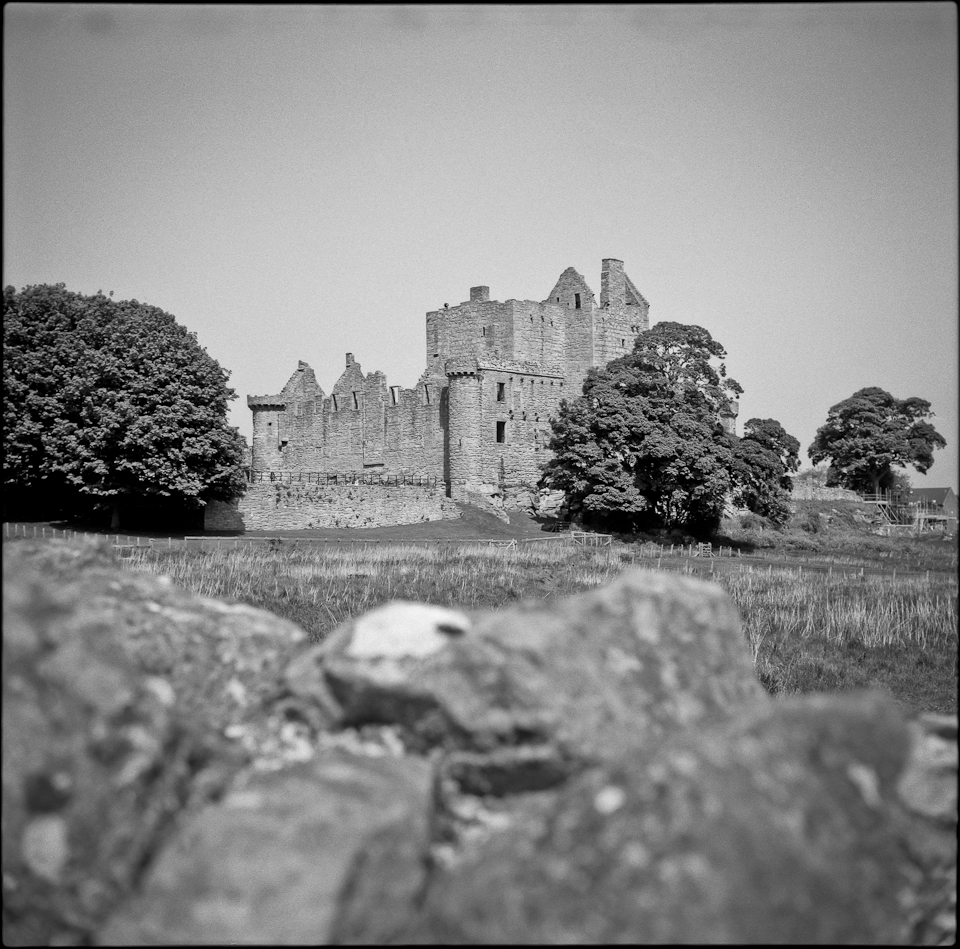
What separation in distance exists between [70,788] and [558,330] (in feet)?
219

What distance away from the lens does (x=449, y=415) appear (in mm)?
61312

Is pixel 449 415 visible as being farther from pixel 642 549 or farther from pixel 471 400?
pixel 642 549

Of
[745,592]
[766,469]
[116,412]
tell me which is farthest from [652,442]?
[745,592]

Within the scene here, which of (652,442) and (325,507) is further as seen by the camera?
(325,507)

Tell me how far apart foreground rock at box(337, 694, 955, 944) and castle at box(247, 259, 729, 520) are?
181 feet

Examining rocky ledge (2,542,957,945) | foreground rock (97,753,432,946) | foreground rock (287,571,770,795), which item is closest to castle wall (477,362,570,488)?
foreground rock (287,571,770,795)

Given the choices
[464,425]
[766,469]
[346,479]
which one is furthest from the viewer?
[464,425]

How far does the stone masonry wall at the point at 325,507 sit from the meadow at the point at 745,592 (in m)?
16.7

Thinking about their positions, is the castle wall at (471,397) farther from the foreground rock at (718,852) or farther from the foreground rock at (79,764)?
the foreground rock at (718,852)

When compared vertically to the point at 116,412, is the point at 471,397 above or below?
above

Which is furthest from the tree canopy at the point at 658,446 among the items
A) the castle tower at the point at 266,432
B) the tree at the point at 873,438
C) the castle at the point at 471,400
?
the tree at the point at 873,438

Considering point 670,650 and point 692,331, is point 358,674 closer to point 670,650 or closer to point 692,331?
point 670,650

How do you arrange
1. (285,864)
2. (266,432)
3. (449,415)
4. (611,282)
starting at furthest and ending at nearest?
(611,282), (266,432), (449,415), (285,864)

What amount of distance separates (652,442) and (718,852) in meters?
43.9
